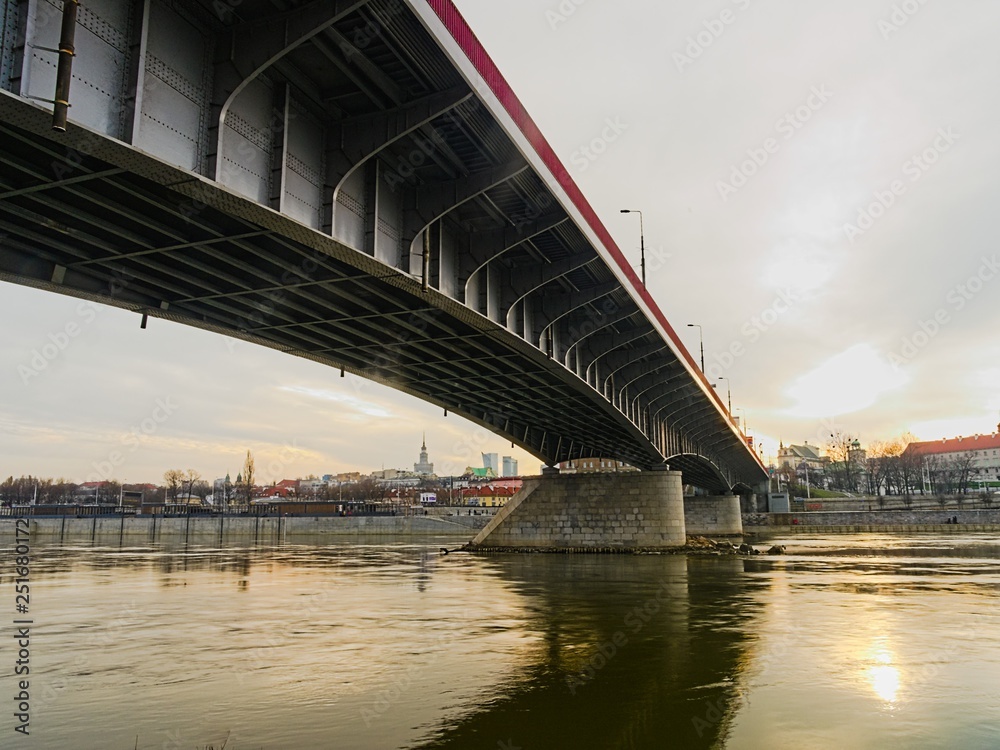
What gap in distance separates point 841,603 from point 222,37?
23.6 meters

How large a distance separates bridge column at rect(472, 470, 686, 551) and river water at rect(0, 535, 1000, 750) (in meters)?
19.4

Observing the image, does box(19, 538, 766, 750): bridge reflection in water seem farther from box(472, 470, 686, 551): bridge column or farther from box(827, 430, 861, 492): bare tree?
box(827, 430, 861, 492): bare tree

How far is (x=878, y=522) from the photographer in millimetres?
90000

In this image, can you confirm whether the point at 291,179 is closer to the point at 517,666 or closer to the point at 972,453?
the point at 517,666

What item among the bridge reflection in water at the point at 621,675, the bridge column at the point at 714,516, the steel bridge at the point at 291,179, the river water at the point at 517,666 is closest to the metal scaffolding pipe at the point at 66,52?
the steel bridge at the point at 291,179

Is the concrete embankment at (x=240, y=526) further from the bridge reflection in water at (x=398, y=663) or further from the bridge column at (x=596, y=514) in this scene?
the bridge reflection in water at (x=398, y=663)

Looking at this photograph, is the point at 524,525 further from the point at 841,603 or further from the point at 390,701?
the point at 390,701

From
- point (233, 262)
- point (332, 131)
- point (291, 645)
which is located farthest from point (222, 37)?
point (291, 645)

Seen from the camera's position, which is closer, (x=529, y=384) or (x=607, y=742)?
(x=607, y=742)

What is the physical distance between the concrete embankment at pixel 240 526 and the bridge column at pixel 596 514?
147 feet

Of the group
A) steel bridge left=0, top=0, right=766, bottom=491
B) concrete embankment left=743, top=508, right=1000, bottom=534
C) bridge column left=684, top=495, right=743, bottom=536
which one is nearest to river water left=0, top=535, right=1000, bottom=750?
steel bridge left=0, top=0, right=766, bottom=491

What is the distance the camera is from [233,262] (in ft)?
50.4

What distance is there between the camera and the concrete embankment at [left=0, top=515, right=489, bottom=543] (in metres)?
98.1

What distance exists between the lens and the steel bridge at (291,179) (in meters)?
9.73
